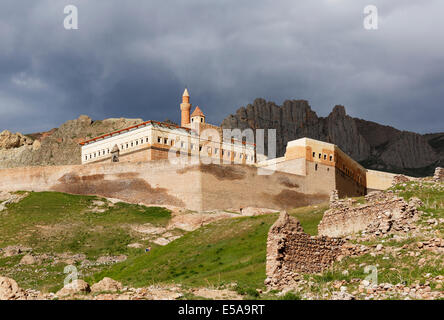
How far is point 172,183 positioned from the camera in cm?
8731

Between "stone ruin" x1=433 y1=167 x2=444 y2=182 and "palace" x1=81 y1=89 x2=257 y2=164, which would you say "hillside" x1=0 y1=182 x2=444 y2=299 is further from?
"palace" x1=81 y1=89 x2=257 y2=164

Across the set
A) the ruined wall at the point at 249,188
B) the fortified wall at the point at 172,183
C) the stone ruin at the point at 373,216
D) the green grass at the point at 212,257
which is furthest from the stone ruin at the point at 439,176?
the ruined wall at the point at 249,188

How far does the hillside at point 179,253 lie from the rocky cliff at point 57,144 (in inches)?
3590

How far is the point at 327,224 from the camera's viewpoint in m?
27.9

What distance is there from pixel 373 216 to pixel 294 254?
3938mm

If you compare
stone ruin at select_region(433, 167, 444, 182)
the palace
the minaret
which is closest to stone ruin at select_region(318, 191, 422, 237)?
stone ruin at select_region(433, 167, 444, 182)

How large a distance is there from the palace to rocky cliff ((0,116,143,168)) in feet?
197

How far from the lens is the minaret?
122 metres

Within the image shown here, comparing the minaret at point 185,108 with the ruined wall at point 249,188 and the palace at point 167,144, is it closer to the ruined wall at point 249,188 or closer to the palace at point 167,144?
the palace at point 167,144

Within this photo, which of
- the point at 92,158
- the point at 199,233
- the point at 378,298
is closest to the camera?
the point at 378,298

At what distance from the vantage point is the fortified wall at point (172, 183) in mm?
86125

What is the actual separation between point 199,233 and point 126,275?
11.3m
